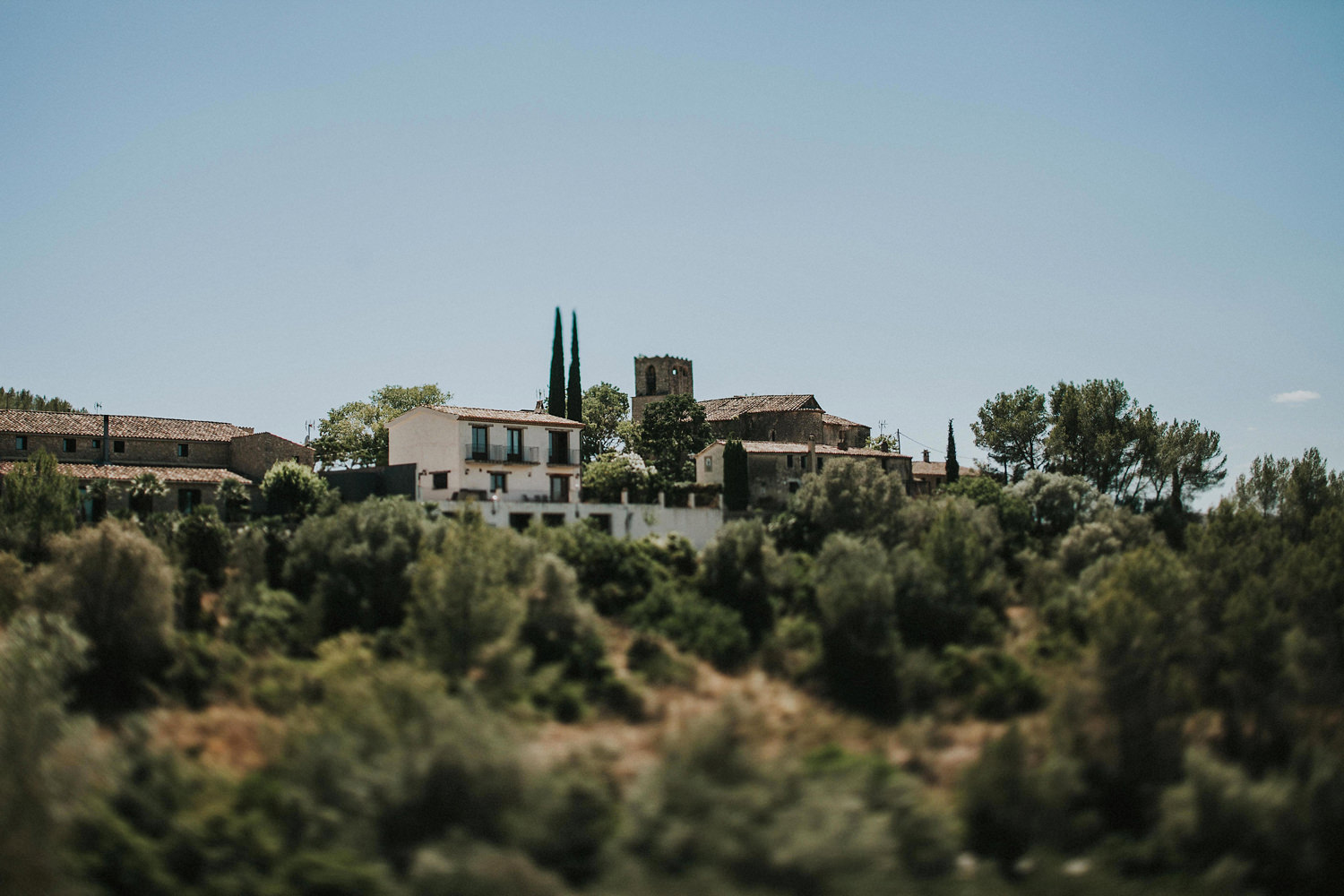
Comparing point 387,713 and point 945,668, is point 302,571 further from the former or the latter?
point 945,668

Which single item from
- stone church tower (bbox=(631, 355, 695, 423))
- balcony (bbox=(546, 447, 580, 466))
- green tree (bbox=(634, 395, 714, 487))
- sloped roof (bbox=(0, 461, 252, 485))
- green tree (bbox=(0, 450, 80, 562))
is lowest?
green tree (bbox=(0, 450, 80, 562))

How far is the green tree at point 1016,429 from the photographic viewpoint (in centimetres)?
6344

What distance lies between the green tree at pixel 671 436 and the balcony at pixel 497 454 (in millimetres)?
A: 10464

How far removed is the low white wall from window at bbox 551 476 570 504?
5594 mm

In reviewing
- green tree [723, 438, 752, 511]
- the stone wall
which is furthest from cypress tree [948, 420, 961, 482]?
the stone wall

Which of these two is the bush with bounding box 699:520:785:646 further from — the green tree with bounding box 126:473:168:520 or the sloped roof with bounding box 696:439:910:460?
the green tree with bounding box 126:473:168:520

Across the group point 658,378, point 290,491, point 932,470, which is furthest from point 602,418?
point 290,491

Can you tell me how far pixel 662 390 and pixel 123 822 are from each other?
5774 cm

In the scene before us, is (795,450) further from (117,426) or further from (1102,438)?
(117,426)

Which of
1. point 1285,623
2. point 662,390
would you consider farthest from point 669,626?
point 662,390

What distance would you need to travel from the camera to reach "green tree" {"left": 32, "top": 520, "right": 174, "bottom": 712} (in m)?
24.4

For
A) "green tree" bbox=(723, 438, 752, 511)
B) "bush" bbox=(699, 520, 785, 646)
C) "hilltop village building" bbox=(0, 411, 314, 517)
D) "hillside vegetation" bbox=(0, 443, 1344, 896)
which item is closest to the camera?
"hillside vegetation" bbox=(0, 443, 1344, 896)

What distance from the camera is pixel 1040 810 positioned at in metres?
19.3

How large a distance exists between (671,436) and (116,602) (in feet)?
116
